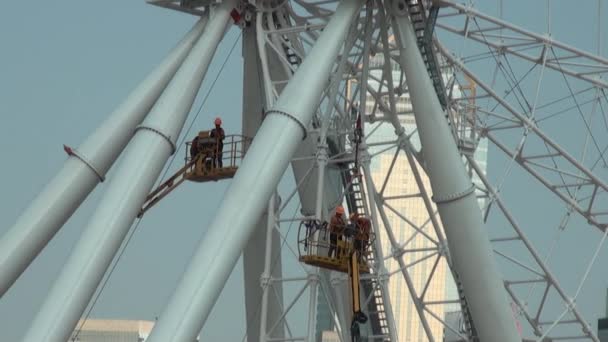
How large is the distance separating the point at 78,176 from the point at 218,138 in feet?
17.2

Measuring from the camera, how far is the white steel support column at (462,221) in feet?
124

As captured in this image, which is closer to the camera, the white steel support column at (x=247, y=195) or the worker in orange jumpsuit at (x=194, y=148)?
the white steel support column at (x=247, y=195)

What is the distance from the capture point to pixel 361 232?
3812 cm

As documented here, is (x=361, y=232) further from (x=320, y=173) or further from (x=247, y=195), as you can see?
(x=247, y=195)

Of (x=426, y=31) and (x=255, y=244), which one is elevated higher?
(x=426, y=31)

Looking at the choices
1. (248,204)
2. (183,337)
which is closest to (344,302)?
(248,204)

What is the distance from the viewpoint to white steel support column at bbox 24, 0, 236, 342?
3159 cm

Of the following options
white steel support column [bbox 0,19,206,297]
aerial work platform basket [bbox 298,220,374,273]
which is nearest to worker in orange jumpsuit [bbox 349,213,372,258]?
aerial work platform basket [bbox 298,220,374,273]

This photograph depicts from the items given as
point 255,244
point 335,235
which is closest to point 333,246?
point 335,235

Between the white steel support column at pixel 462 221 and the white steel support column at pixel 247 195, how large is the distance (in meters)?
3.32

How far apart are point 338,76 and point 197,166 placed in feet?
15.5

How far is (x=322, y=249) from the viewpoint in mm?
41031

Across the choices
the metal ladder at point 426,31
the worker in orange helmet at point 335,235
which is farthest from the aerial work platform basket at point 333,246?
the metal ladder at point 426,31

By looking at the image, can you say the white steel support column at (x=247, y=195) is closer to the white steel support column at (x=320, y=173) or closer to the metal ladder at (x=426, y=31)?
the white steel support column at (x=320, y=173)
